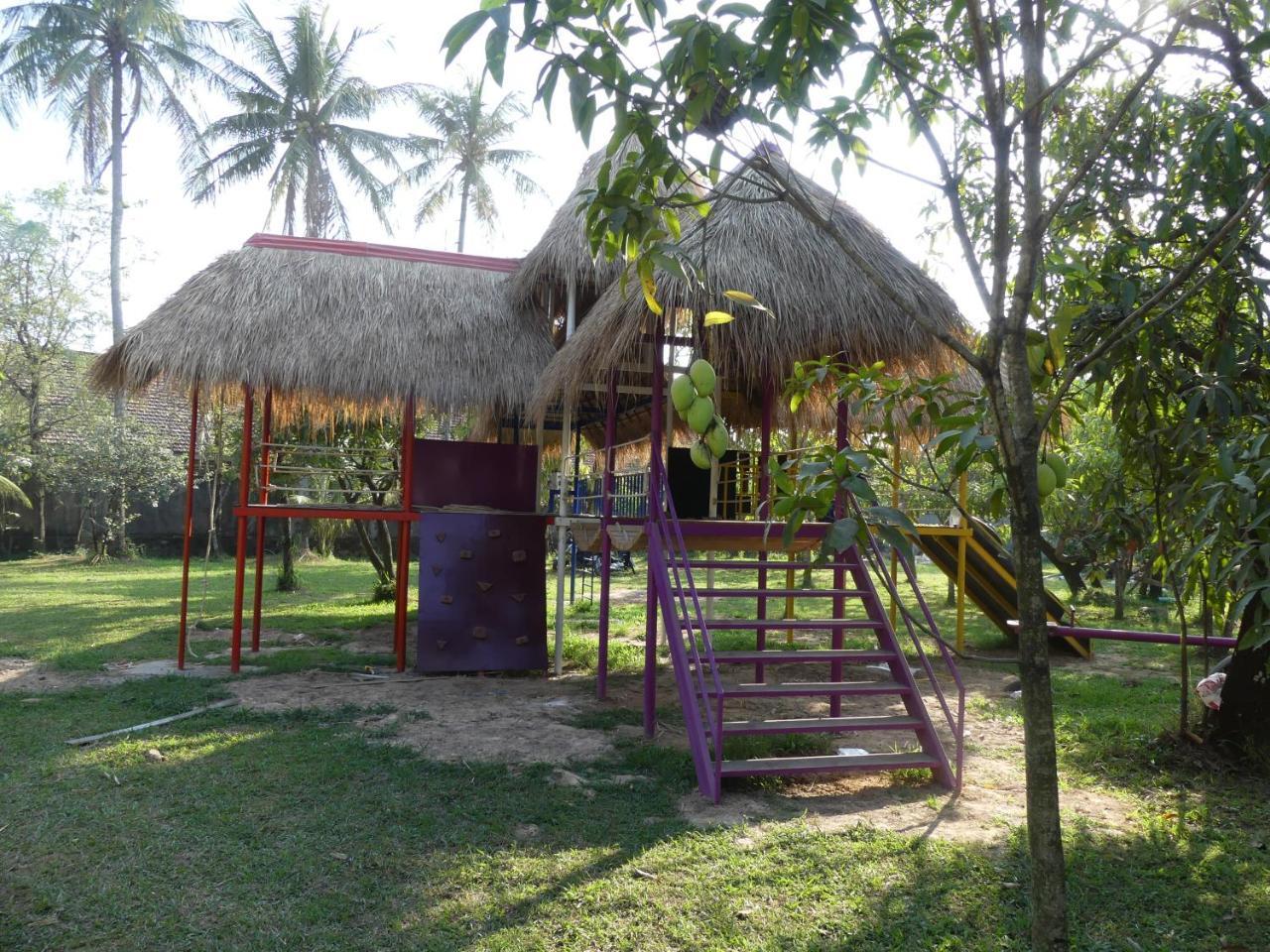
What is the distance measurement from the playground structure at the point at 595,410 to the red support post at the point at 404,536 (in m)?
0.03

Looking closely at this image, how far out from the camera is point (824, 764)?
505 centimetres

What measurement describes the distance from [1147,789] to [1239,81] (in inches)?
140

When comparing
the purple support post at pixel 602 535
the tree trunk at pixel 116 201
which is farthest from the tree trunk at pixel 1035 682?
the tree trunk at pixel 116 201

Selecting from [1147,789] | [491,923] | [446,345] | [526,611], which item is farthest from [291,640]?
[1147,789]

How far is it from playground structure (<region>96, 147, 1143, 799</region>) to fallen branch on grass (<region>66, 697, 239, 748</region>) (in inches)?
45.1

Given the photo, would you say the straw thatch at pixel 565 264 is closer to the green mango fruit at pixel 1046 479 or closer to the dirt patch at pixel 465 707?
the dirt patch at pixel 465 707

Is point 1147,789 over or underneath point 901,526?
underneath

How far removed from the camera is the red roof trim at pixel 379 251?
979cm

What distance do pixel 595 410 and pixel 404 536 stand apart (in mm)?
2803

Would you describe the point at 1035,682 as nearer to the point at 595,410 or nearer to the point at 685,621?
the point at 685,621

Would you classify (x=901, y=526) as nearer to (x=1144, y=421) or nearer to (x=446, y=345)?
(x=1144, y=421)

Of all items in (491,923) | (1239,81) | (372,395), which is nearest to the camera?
(491,923)

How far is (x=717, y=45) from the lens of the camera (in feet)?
7.01

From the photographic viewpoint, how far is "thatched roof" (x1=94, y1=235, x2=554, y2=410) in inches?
334
